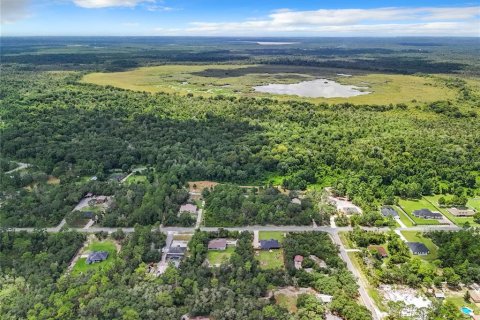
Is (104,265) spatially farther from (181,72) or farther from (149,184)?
(181,72)

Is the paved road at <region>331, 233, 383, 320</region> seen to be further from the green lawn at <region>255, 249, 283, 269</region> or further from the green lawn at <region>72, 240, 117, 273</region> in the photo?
the green lawn at <region>72, 240, 117, 273</region>

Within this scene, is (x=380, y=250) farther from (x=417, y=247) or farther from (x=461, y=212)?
(x=461, y=212)

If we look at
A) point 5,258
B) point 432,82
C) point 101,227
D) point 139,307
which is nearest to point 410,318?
point 139,307

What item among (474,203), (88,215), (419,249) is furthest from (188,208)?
(474,203)

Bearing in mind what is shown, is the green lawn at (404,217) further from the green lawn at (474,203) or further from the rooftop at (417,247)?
the green lawn at (474,203)

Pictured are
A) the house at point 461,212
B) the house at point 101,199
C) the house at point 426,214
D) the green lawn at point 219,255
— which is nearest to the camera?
the green lawn at point 219,255

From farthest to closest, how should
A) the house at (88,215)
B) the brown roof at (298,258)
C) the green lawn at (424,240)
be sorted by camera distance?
the house at (88,215) → the green lawn at (424,240) → the brown roof at (298,258)

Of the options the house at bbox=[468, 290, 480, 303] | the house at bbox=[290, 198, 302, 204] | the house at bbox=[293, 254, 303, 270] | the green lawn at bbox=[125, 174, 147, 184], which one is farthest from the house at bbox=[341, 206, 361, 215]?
the green lawn at bbox=[125, 174, 147, 184]

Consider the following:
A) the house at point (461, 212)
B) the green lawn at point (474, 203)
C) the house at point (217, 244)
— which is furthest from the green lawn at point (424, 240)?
the house at point (217, 244)
